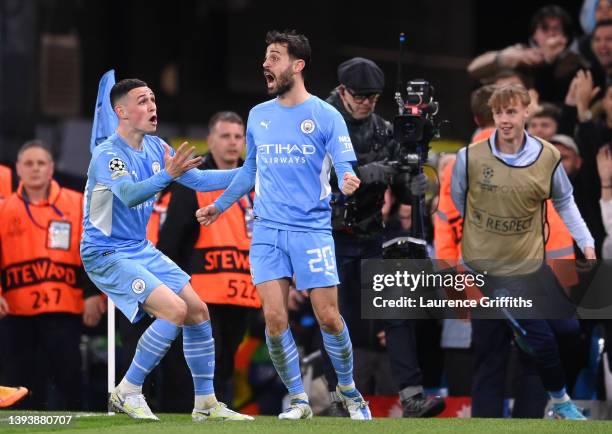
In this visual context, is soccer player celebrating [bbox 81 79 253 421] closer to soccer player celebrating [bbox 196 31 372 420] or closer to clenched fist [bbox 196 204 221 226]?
clenched fist [bbox 196 204 221 226]

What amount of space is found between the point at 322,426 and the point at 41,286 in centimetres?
347

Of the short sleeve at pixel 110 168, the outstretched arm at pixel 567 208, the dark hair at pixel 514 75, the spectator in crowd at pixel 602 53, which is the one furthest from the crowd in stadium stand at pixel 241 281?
the short sleeve at pixel 110 168

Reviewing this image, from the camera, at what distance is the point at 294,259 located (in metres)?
9.58

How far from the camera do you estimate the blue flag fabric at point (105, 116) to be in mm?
10156

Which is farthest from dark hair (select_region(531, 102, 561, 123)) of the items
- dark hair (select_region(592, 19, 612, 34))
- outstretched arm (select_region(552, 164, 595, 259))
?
outstretched arm (select_region(552, 164, 595, 259))

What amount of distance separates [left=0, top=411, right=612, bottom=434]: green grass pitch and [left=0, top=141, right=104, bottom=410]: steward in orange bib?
216 cm

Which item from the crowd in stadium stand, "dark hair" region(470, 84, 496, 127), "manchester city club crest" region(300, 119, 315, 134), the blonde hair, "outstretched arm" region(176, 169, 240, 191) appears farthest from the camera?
"dark hair" region(470, 84, 496, 127)

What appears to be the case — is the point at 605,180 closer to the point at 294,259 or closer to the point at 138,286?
the point at 294,259

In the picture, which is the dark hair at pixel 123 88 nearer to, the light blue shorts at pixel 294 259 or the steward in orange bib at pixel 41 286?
the light blue shorts at pixel 294 259

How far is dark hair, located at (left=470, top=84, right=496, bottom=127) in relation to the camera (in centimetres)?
1183

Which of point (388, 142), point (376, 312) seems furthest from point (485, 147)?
point (376, 312)

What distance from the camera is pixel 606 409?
11.6m

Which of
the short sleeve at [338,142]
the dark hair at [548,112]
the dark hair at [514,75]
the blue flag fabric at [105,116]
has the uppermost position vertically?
the dark hair at [514,75]

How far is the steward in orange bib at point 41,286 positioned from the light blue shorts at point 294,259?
2.93 meters
